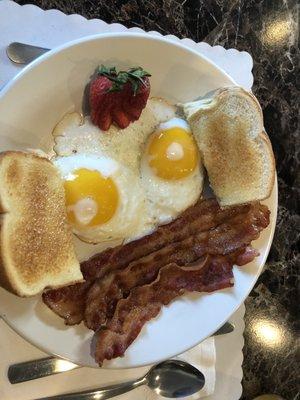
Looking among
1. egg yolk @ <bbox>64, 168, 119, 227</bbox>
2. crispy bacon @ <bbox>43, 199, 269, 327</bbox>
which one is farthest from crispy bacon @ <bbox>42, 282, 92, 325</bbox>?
egg yolk @ <bbox>64, 168, 119, 227</bbox>

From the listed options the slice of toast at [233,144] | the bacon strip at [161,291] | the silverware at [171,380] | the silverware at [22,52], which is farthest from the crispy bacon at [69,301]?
the silverware at [22,52]

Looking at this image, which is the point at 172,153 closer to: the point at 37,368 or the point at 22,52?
the point at 22,52

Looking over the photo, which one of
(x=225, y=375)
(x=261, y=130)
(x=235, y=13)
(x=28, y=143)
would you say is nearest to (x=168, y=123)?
(x=261, y=130)

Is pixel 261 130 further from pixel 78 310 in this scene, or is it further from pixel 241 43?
pixel 78 310

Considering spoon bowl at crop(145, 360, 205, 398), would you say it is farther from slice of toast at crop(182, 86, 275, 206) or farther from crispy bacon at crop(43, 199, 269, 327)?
slice of toast at crop(182, 86, 275, 206)

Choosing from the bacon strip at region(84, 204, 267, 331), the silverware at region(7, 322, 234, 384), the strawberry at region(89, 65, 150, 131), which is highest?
the strawberry at region(89, 65, 150, 131)

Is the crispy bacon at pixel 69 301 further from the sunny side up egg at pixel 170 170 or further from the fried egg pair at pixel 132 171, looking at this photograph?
the sunny side up egg at pixel 170 170
